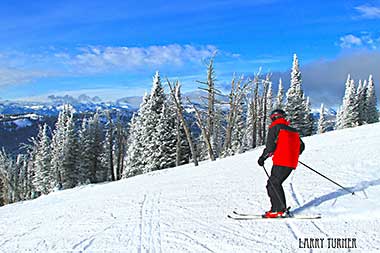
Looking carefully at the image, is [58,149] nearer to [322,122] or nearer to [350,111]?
[350,111]

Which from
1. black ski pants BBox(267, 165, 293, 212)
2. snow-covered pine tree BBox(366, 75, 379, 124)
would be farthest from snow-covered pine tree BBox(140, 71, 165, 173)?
snow-covered pine tree BBox(366, 75, 379, 124)

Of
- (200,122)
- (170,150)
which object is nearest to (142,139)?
(170,150)

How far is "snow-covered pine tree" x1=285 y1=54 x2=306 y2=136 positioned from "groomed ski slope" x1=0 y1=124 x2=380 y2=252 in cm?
2872

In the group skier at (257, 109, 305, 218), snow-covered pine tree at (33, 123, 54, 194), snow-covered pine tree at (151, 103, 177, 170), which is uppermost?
skier at (257, 109, 305, 218)

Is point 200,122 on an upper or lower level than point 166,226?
upper

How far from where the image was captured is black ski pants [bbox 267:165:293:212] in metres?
6.37

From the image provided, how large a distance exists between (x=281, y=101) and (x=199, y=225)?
41.0m

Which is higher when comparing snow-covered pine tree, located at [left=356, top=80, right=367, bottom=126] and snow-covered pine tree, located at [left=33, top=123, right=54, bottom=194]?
snow-covered pine tree, located at [left=356, top=80, right=367, bottom=126]

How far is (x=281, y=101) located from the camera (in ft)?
149

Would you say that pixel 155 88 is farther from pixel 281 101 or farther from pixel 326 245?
pixel 326 245

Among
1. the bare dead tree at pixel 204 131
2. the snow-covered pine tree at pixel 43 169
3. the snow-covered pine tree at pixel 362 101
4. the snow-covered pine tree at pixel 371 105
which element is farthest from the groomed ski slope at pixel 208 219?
the snow-covered pine tree at pixel 371 105

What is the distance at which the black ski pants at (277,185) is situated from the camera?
6367mm

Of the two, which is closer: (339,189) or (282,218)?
(282,218)

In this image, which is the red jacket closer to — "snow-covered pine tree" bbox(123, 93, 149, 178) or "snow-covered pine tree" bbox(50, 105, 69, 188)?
"snow-covered pine tree" bbox(123, 93, 149, 178)
